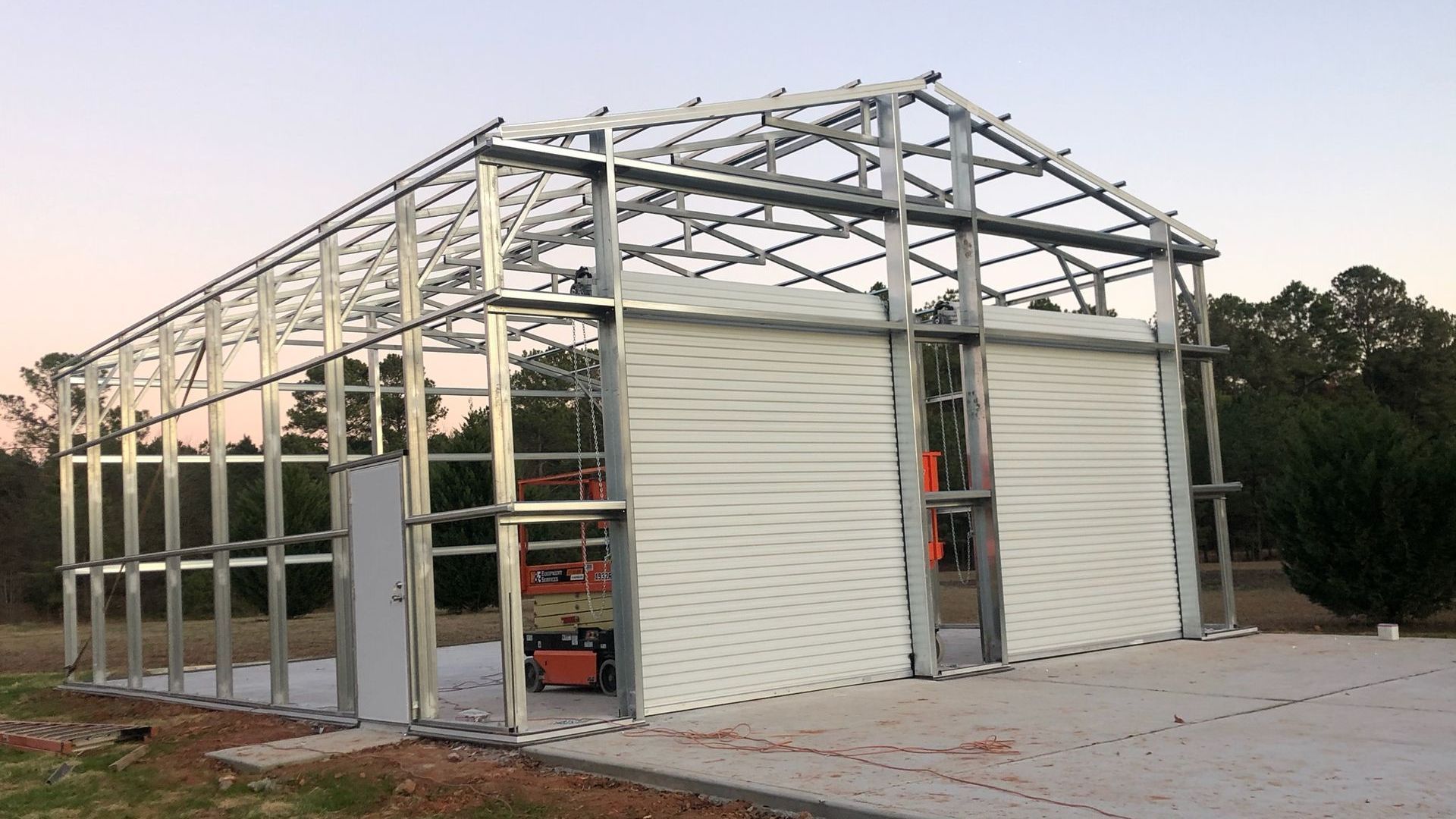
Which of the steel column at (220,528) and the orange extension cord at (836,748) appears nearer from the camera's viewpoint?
the orange extension cord at (836,748)

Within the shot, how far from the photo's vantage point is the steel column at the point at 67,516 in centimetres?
1805

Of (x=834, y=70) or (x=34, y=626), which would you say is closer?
(x=834, y=70)

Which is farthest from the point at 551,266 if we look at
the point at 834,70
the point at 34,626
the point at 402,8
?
the point at 34,626

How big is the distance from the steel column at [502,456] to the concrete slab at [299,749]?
57.4 inches

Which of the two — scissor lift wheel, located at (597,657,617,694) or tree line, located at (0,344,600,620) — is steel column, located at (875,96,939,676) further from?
tree line, located at (0,344,600,620)

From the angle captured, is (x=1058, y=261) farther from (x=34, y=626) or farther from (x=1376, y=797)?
(x=34, y=626)

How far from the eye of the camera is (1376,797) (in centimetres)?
657

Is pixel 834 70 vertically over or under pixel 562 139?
over

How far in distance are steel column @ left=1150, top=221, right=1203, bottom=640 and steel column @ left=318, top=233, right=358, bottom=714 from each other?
9760 mm

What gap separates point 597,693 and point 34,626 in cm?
3107

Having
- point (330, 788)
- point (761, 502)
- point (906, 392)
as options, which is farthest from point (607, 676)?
point (906, 392)

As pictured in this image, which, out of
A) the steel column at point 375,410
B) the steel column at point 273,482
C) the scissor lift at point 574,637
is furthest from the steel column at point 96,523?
the scissor lift at point 574,637

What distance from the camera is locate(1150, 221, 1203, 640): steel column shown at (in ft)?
49.6

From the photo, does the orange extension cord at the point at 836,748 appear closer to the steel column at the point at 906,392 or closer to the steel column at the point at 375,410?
the steel column at the point at 906,392
